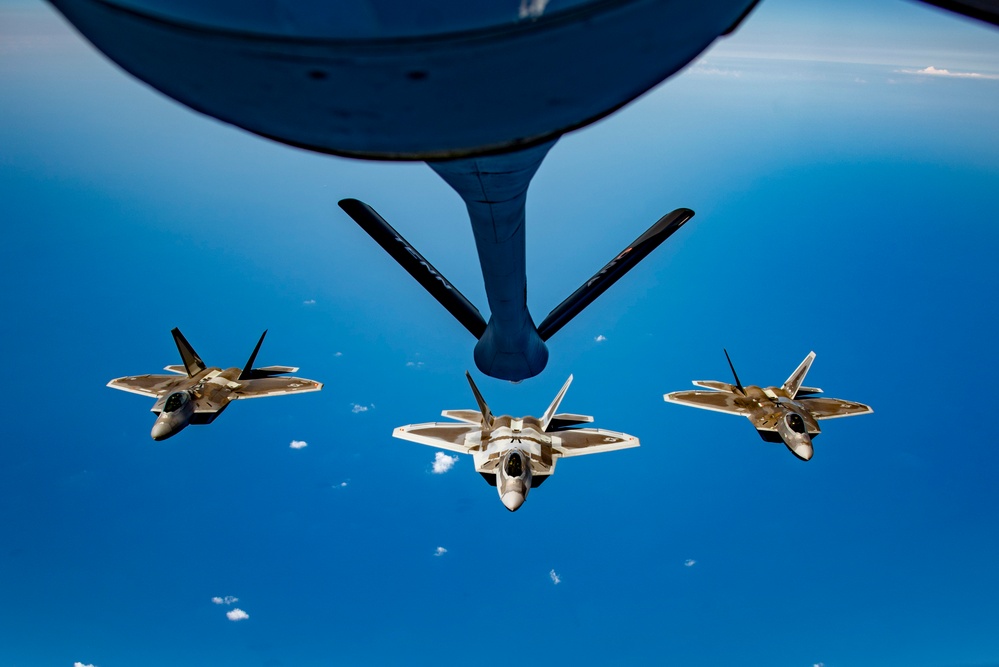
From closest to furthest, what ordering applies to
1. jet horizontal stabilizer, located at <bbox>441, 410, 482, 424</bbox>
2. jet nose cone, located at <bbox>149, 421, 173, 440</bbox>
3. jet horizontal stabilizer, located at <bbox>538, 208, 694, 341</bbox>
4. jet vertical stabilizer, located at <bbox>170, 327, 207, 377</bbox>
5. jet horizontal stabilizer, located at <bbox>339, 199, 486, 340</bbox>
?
jet horizontal stabilizer, located at <bbox>339, 199, 486, 340</bbox>
jet horizontal stabilizer, located at <bbox>538, 208, 694, 341</bbox>
jet nose cone, located at <bbox>149, 421, 173, 440</bbox>
jet vertical stabilizer, located at <bbox>170, 327, 207, 377</bbox>
jet horizontal stabilizer, located at <bbox>441, 410, 482, 424</bbox>

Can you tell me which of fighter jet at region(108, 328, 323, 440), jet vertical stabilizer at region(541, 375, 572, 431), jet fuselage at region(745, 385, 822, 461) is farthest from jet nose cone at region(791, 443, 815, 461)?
fighter jet at region(108, 328, 323, 440)

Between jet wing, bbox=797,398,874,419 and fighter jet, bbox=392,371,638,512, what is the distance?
463cm

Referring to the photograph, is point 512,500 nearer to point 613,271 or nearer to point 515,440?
point 515,440

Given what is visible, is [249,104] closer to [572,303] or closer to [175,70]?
[175,70]

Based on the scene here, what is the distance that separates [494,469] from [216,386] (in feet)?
20.4

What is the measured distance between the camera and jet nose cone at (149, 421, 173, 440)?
1090 centimetres

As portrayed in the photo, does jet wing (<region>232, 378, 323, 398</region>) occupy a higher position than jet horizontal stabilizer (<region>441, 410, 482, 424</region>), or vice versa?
jet wing (<region>232, 378, 323, 398</region>)

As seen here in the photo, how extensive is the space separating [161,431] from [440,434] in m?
5.26

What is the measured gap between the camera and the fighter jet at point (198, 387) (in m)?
11.4

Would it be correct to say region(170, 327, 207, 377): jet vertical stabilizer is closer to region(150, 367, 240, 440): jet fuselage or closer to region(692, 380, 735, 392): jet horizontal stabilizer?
region(150, 367, 240, 440): jet fuselage

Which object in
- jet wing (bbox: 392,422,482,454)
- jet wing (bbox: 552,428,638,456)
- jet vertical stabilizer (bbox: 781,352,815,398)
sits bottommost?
jet wing (bbox: 552,428,638,456)

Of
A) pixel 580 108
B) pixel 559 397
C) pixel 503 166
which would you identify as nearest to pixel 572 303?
pixel 559 397

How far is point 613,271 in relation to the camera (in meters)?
8.74

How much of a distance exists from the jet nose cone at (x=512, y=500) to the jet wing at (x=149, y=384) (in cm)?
763
